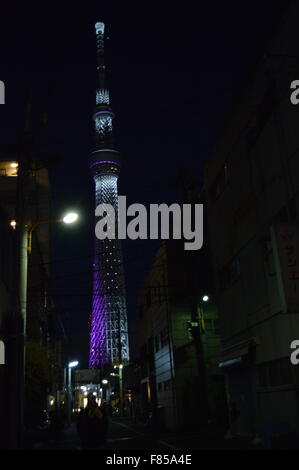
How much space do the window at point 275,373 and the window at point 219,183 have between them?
873 centimetres

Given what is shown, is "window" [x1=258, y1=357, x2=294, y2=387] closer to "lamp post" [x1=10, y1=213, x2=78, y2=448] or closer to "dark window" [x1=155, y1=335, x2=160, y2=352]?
"lamp post" [x1=10, y1=213, x2=78, y2=448]

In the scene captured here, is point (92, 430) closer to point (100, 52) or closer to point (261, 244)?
point (261, 244)

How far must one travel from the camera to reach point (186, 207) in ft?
93.5

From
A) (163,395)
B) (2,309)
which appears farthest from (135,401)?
(2,309)

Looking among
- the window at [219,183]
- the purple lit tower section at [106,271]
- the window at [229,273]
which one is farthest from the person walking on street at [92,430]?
the purple lit tower section at [106,271]

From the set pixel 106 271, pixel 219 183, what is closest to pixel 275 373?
pixel 219 183

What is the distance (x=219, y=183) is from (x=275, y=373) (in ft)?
33.9

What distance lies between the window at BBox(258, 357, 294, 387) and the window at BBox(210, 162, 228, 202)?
8.73 m

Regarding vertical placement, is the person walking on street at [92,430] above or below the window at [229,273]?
below

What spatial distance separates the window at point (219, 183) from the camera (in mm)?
23664

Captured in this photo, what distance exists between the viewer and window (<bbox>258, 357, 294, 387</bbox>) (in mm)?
16516

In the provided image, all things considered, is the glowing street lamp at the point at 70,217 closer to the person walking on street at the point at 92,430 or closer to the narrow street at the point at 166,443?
the person walking on street at the point at 92,430

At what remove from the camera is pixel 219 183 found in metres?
25.0
